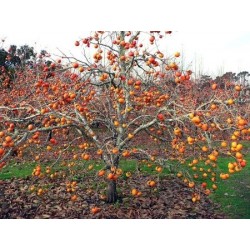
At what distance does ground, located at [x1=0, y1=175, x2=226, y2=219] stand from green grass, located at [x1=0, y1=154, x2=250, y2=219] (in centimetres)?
26

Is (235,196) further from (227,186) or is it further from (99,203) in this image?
(99,203)

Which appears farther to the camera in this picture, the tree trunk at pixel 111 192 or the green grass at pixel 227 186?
the green grass at pixel 227 186

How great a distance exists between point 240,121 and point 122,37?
298cm

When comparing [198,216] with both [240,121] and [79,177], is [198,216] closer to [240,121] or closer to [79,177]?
[240,121]

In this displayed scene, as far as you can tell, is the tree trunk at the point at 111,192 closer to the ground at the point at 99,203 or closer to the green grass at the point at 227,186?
the ground at the point at 99,203

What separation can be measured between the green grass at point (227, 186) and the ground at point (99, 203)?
0.84 feet

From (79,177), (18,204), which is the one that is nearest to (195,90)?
(79,177)

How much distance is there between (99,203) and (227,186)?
3149mm

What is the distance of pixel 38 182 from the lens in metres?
6.40

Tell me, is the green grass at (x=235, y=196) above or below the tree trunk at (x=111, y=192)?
below

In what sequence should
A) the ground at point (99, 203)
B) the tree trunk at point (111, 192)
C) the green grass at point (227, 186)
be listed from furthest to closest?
the green grass at point (227, 186)
the tree trunk at point (111, 192)
the ground at point (99, 203)

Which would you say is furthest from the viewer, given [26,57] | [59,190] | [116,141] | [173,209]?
[26,57]

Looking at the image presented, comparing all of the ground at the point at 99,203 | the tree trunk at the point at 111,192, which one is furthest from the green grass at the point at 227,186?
the tree trunk at the point at 111,192

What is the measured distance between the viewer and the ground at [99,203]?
4.72 meters
